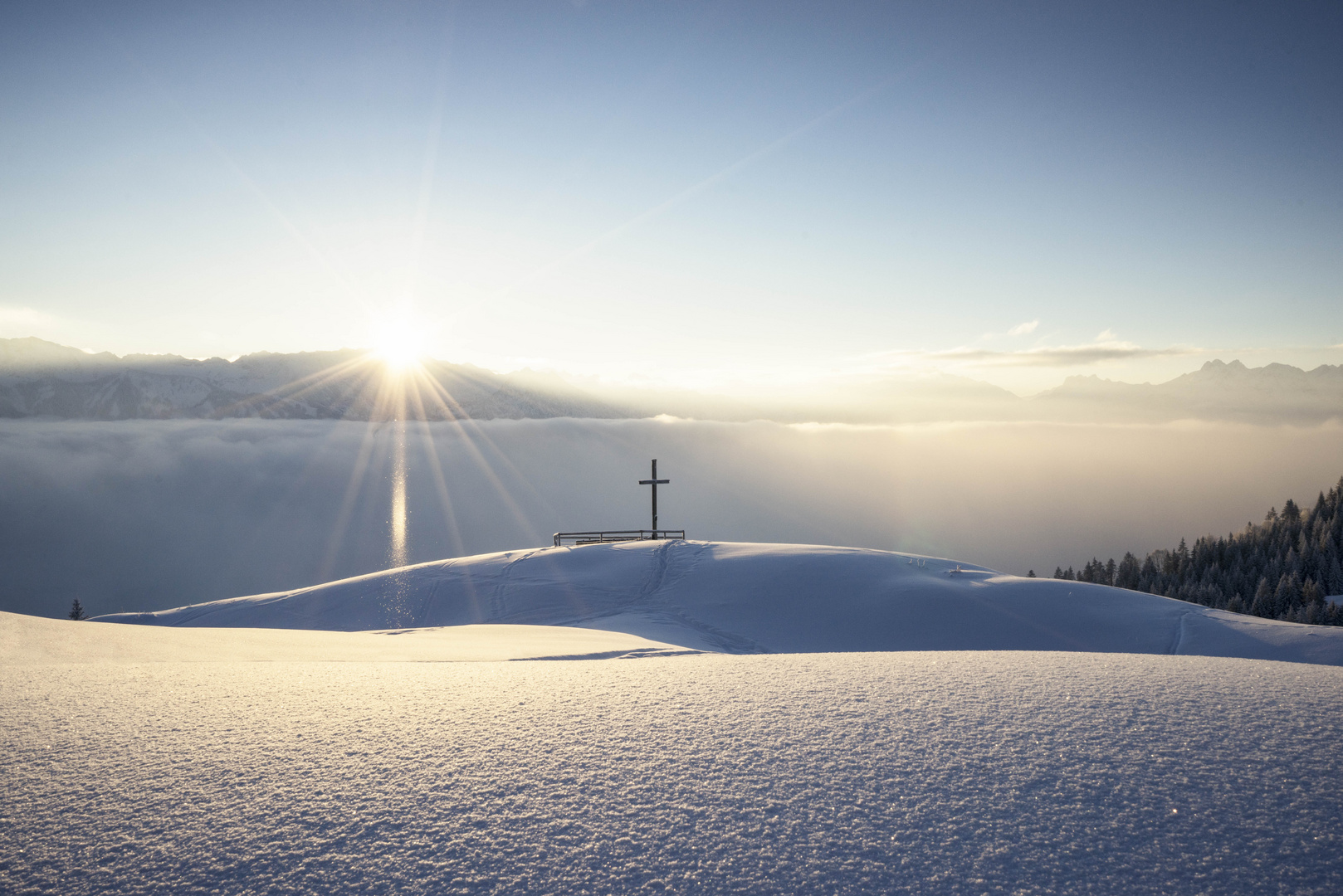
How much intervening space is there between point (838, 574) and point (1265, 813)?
65.2 ft

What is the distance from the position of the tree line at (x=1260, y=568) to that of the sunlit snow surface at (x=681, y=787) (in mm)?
81402

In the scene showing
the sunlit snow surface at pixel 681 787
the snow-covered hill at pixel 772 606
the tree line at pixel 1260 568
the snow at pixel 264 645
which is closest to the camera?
the sunlit snow surface at pixel 681 787

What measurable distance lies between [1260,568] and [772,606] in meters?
102

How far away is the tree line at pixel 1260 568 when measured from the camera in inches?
2940

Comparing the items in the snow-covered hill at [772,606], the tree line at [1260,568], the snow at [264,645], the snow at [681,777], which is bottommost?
the tree line at [1260,568]

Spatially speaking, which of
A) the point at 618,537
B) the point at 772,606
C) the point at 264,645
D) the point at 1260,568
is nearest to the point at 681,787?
the point at 264,645

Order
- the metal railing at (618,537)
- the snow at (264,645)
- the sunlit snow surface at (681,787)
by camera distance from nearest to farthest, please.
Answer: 1. the sunlit snow surface at (681,787)
2. the snow at (264,645)
3. the metal railing at (618,537)

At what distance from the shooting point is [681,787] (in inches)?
136

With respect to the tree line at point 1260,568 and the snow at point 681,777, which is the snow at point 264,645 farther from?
the tree line at point 1260,568

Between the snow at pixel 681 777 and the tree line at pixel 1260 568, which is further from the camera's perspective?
the tree line at pixel 1260 568

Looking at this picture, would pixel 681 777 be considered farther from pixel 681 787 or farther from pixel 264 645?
pixel 264 645

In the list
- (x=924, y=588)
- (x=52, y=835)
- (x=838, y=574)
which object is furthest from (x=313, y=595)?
(x=52, y=835)

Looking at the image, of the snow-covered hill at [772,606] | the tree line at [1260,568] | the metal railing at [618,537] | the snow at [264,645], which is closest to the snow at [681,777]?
the snow at [264,645]

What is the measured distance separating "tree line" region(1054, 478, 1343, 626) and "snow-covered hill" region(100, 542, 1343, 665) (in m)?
63.0
